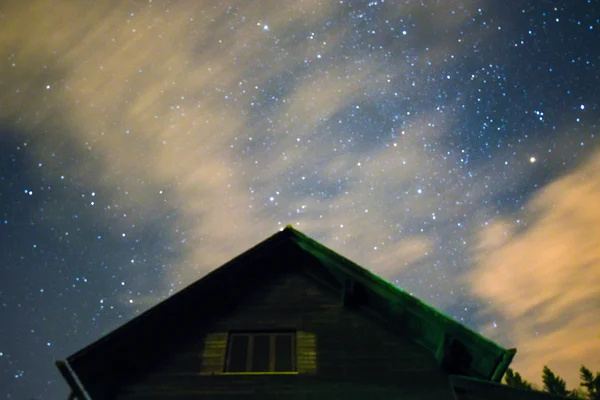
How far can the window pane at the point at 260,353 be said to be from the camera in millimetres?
10750

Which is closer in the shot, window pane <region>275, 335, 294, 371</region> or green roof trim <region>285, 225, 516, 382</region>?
green roof trim <region>285, 225, 516, 382</region>

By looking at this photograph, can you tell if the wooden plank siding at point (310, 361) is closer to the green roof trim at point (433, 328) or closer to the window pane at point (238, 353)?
the window pane at point (238, 353)

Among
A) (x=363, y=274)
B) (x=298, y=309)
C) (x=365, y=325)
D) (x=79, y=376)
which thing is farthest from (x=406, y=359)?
(x=79, y=376)

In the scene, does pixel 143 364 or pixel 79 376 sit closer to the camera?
pixel 79 376

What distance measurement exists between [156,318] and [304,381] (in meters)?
4.44

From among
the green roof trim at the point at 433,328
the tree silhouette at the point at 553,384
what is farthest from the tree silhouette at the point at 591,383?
the green roof trim at the point at 433,328

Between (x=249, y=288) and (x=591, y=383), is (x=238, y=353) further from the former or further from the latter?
(x=591, y=383)

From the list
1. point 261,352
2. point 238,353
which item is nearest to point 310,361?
point 261,352

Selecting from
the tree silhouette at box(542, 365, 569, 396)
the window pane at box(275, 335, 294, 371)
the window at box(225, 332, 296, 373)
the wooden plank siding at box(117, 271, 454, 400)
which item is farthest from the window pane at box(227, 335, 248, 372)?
the tree silhouette at box(542, 365, 569, 396)

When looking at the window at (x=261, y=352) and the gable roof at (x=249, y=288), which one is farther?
the window at (x=261, y=352)

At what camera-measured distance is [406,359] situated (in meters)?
10.7

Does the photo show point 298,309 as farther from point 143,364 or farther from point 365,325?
point 143,364

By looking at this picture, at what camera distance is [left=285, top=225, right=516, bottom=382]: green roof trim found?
32.7 ft

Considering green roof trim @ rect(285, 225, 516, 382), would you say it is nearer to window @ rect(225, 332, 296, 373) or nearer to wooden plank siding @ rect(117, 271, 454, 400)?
wooden plank siding @ rect(117, 271, 454, 400)
